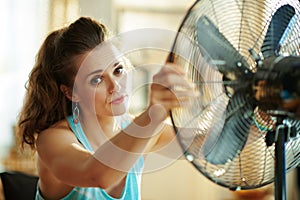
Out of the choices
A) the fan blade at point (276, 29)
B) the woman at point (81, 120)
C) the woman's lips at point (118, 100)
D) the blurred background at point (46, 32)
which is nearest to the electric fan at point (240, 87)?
the fan blade at point (276, 29)

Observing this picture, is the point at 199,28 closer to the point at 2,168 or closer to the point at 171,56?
the point at 171,56

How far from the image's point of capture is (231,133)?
115 cm

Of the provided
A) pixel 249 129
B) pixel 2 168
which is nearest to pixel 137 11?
pixel 2 168

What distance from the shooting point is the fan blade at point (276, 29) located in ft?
3.89

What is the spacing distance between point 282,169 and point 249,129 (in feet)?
0.33

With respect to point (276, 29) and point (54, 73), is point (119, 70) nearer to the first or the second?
point (54, 73)

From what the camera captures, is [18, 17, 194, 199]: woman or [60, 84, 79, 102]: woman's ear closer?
[18, 17, 194, 199]: woman

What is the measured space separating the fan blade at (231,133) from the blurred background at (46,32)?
266 centimetres

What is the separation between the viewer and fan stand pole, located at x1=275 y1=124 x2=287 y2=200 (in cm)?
114

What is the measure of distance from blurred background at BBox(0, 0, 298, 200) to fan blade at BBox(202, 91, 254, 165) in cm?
266

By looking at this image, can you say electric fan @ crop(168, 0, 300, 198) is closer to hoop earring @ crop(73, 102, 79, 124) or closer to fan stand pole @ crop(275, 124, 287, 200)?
fan stand pole @ crop(275, 124, 287, 200)

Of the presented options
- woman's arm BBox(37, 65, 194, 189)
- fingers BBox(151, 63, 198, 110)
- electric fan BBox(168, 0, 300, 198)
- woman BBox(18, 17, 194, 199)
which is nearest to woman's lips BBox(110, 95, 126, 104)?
woman BBox(18, 17, 194, 199)

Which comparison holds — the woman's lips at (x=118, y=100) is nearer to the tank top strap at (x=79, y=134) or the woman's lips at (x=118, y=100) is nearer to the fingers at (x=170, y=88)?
the tank top strap at (x=79, y=134)

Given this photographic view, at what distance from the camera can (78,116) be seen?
4.96 feet
